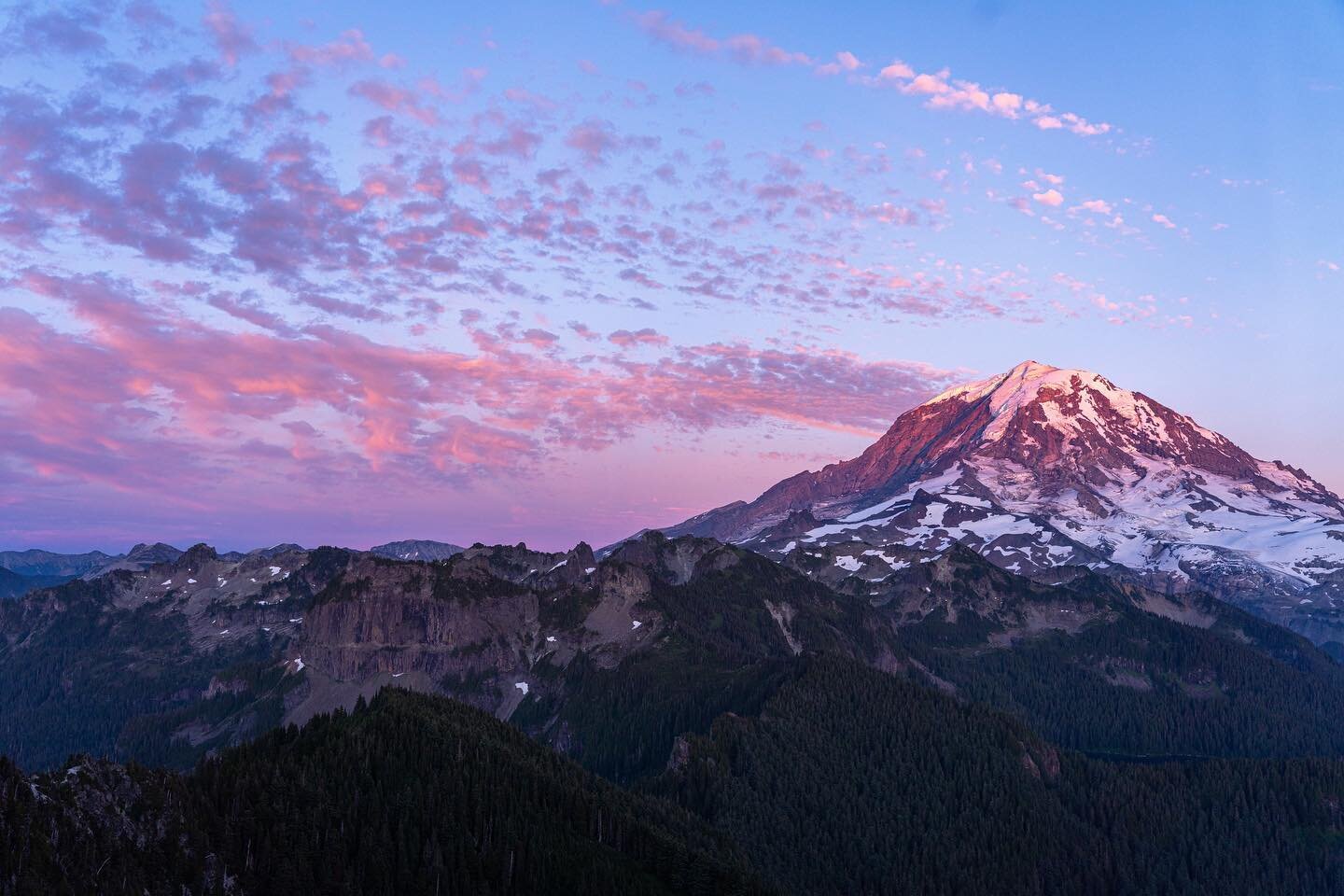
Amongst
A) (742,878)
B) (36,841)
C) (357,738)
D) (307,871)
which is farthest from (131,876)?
(742,878)

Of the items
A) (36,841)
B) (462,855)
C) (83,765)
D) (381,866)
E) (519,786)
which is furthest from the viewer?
(519,786)

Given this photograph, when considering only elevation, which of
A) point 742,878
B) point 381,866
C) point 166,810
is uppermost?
point 166,810

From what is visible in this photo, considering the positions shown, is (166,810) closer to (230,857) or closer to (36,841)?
(230,857)

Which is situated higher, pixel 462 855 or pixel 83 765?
pixel 83 765

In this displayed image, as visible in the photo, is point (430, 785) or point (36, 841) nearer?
point (36, 841)

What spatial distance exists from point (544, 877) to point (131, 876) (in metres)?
60.6

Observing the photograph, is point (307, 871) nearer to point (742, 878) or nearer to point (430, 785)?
point (430, 785)

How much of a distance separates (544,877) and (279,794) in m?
39.6

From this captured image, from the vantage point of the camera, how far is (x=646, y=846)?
185 m

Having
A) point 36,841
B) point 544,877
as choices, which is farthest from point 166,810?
point 544,877

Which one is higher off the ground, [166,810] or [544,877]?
[166,810]

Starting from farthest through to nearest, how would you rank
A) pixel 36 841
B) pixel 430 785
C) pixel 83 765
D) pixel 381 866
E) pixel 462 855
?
1. pixel 430 785
2. pixel 462 855
3. pixel 381 866
4. pixel 83 765
5. pixel 36 841

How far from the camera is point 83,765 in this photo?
133 metres

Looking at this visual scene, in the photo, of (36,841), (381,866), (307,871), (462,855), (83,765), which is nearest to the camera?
(36,841)
